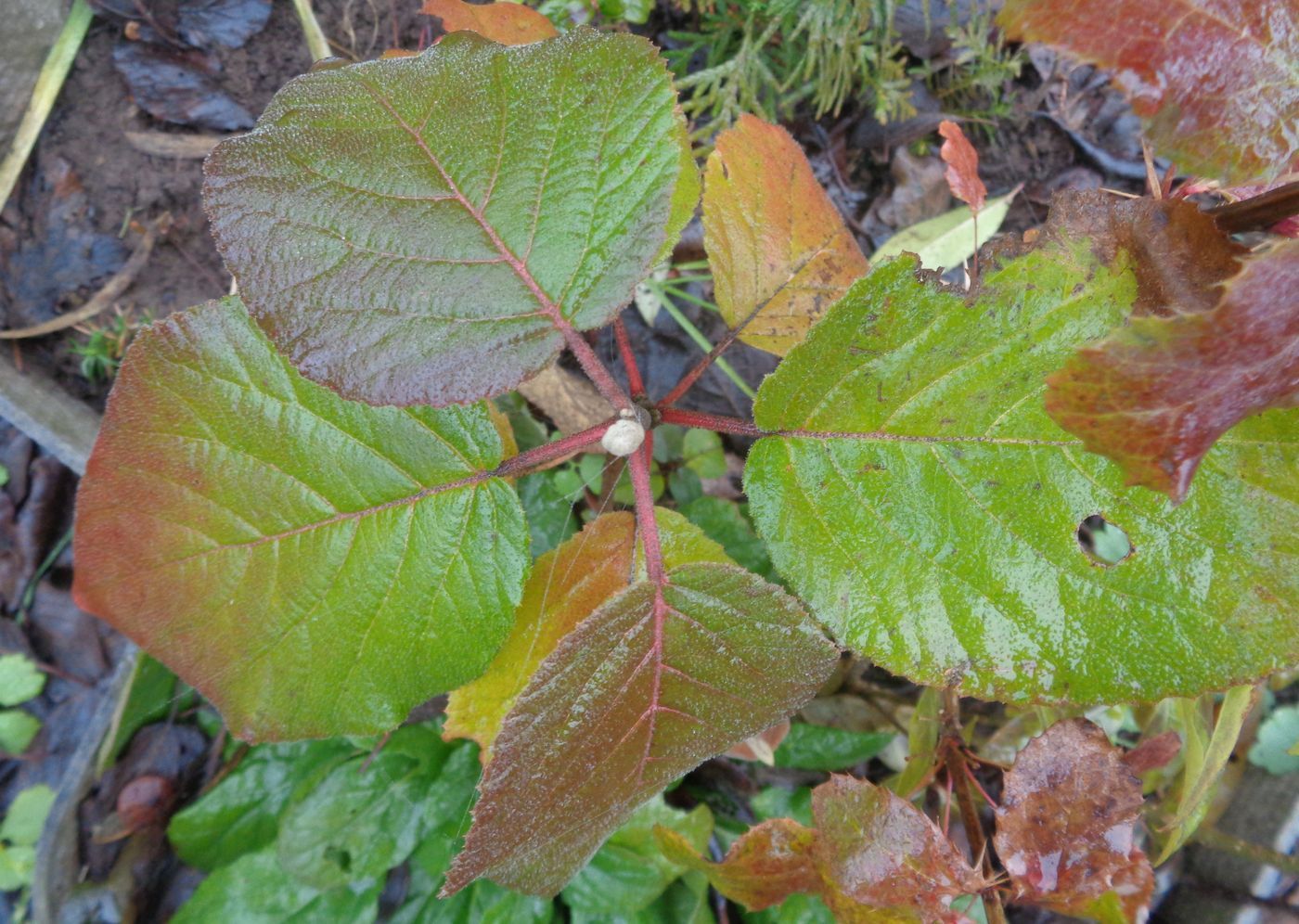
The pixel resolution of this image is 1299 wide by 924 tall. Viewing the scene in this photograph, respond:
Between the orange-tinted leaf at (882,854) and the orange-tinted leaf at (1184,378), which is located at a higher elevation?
the orange-tinted leaf at (1184,378)

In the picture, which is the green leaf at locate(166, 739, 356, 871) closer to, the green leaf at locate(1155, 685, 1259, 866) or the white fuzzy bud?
the white fuzzy bud

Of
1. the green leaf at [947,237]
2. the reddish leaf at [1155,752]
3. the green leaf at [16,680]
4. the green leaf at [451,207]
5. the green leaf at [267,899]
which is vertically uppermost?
the green leaf at [451,207]

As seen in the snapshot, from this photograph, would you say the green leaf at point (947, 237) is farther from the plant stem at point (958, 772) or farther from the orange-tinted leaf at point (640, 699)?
the orange-tinted leaf at point (640, 699)

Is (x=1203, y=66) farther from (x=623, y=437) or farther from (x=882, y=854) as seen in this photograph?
(x=882, y=854)

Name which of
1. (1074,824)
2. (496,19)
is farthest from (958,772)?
(496,19)

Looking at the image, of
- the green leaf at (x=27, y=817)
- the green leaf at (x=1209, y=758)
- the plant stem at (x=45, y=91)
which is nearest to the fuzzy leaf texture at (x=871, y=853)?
the green leaf at (x=1209, y=758)

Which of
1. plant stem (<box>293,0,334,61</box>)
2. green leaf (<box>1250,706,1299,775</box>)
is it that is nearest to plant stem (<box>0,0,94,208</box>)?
plant stem (<box>293,0,334,61</box>)
